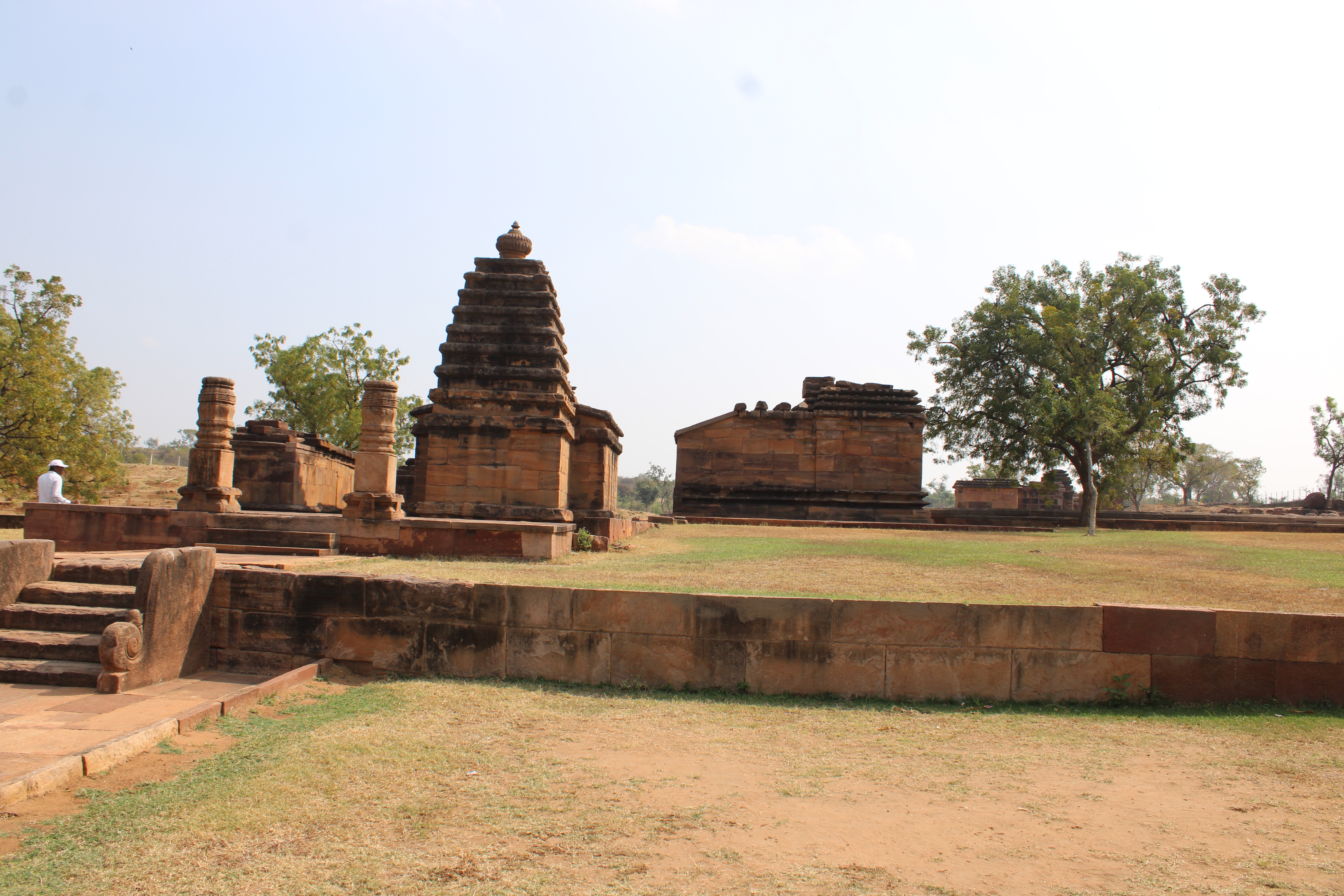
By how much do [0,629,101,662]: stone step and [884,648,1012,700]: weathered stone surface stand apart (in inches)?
→ 224

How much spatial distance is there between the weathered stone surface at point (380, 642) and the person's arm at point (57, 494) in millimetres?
6702

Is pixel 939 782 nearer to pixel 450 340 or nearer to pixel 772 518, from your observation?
pixel 450 340

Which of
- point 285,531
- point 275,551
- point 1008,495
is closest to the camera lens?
point 275,551

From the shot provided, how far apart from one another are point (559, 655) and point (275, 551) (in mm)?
4843

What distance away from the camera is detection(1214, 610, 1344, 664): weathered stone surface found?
591cm

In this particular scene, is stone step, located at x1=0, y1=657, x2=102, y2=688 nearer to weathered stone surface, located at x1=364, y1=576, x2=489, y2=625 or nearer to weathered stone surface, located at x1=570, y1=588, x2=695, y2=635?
weathered stone surface, located at x1=364, y1=576, x2=489, y2=625

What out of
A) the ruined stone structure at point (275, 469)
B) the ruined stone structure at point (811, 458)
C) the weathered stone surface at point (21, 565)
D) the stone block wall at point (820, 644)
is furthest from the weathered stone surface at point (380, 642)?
the ruined stone structure at point (811, 458)

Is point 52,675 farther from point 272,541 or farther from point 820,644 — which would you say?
point 820,644

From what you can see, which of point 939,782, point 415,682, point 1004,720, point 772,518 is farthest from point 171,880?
point 772,518

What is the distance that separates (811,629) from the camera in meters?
6.32

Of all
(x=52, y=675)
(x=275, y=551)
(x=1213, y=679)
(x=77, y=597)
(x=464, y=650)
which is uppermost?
(x=275, y=551)

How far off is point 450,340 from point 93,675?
25.7 ft

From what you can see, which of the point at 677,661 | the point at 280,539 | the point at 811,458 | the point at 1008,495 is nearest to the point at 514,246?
the point at 280,539

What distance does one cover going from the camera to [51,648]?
20.1 feet
